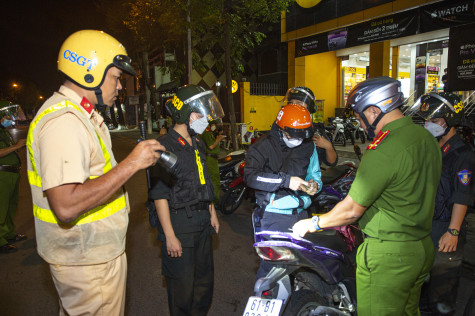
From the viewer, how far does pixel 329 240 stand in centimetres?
256

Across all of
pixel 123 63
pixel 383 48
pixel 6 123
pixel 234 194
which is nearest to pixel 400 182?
pixel 123 63

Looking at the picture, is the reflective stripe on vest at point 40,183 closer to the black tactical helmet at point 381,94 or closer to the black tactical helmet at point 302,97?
the black tactical helmet at point 381,94

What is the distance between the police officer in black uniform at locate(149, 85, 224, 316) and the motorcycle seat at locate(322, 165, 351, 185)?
3.12 metres

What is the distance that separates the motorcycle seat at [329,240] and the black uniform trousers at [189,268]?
915 millimetres

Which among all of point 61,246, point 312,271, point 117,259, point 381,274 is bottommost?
point 312,271

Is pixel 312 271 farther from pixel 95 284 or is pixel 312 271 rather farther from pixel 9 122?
pixel 9 122

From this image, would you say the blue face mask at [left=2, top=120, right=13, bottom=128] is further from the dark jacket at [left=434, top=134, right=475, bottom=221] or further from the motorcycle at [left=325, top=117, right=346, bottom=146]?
the motorcycle at [left=325, top=117, right=346, bottom=146]

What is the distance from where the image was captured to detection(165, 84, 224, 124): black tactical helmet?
2.69 metres

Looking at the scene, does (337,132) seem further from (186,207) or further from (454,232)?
(186,207)

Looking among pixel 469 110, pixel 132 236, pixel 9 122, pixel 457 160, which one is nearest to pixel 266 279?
pixel 457 160

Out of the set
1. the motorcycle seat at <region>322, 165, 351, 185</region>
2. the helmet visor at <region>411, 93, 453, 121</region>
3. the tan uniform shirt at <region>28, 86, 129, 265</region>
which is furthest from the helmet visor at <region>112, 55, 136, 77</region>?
the motorcycle seat at <region>322, 165, 351, 185</region>

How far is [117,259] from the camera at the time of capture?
1.88 metres

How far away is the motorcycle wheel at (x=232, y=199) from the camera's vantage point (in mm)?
6402

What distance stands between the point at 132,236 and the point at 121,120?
127 ft
